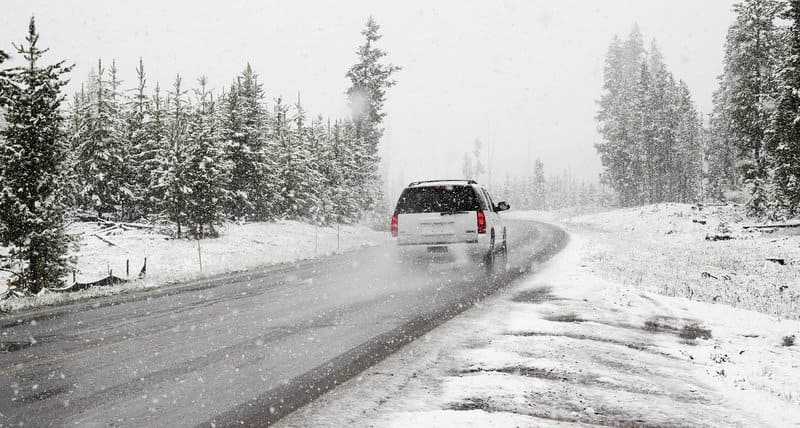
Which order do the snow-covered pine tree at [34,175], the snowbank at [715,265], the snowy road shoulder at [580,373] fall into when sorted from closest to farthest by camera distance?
the snowy road shoulder at [580,373] < the snowbank at [715,265] < the snow-covered pine tree at [34,175]

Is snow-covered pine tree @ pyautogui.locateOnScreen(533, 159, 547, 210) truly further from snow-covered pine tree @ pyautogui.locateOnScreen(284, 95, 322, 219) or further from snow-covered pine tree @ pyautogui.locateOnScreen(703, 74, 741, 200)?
snow-covered pine tree @ pyautogui.locateOnScreen(284, 95, 322, 219)

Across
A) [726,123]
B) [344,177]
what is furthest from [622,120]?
[344,177]

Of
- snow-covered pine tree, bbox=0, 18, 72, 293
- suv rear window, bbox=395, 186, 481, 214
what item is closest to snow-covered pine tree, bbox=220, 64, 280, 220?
snow-covered pine tree, bbox=0, 18, 72, 293

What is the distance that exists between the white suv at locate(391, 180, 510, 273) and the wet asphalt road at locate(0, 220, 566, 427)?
135cm

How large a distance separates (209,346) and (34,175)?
13.6 metres

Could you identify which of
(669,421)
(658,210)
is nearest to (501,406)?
(669,421)

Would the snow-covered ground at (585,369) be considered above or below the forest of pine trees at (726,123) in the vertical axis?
below

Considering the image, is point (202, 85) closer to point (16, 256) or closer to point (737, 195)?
point (16, 256)

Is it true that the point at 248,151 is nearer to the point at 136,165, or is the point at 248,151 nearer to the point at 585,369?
the point at 136,165

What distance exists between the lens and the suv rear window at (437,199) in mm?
12523

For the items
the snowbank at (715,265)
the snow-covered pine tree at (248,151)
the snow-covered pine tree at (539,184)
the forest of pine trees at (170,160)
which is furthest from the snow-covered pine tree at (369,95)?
the snow-covered pine tree at (539,184)

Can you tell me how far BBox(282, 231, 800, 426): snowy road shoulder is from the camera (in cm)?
383

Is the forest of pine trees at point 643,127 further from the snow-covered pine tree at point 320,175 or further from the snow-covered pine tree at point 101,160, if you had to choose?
the snow-covered pine tree at point 101,160

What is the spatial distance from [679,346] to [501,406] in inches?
131
